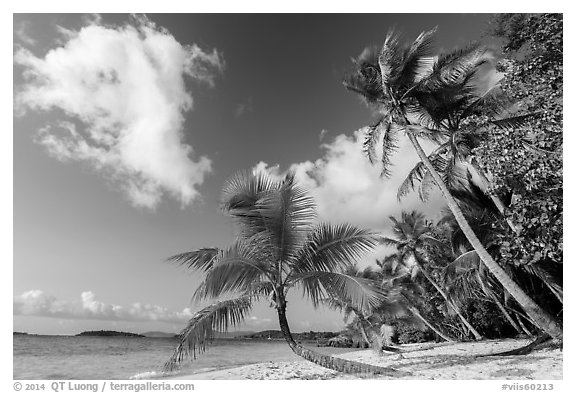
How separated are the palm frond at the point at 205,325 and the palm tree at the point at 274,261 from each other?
0.02 m

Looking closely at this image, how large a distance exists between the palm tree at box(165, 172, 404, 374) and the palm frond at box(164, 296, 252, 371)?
0.06 ft

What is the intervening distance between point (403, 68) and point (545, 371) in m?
8.05

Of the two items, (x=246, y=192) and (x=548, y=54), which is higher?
(x=548, y=54)

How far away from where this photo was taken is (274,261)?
7723mm

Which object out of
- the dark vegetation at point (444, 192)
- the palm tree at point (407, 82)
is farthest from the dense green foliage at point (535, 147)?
the palm tree at point (407, 82)

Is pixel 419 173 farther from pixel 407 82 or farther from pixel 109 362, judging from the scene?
pixel 109 362

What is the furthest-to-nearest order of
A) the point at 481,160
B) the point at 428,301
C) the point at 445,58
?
the point at 428,301 → the point at 445,58 → the point at 481,160

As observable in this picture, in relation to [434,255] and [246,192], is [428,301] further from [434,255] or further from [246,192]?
[246,192]

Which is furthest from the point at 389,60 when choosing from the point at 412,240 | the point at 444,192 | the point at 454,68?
the point at 412,240

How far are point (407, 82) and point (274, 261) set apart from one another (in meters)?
7.00

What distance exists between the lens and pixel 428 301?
25.0m

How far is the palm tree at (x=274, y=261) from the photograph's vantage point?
7098 mm
